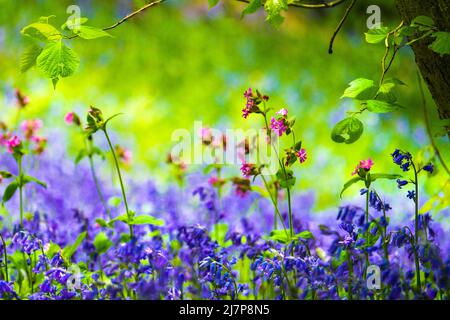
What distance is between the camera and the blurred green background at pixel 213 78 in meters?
5.18

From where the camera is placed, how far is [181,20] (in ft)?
23.0

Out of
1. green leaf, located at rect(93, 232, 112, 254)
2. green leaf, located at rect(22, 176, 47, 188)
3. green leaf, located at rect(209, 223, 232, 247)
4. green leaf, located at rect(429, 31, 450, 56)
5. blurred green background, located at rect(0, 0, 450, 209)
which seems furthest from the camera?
blurred green background, located at rect(0, 0, 450, 209)

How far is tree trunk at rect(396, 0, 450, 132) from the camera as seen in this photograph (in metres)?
2.13

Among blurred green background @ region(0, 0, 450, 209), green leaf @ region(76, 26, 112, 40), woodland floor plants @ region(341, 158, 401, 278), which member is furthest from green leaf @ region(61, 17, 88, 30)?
blurred green background @ region(0, 0, 450, 209)

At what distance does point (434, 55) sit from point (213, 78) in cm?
403

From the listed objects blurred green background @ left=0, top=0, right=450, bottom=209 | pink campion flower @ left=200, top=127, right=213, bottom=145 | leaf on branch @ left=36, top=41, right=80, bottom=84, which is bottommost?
pink campion flower @ left=200, top=127, right=213, bottom=145

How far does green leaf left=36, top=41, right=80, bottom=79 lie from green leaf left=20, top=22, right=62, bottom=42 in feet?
0.11

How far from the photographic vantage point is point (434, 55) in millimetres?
2146

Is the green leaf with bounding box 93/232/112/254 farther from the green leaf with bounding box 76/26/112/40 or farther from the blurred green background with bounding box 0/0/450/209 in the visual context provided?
the blurred green background with bounding box 0/0/450/209

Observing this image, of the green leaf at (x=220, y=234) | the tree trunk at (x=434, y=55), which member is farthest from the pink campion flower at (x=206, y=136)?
the tree trunk at (x=434, y=55)

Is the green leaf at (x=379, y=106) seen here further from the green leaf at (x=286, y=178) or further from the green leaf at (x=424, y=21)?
the green leaf at (x=286, y=178)

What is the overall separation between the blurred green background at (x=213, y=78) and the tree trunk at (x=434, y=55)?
7.67 ft
